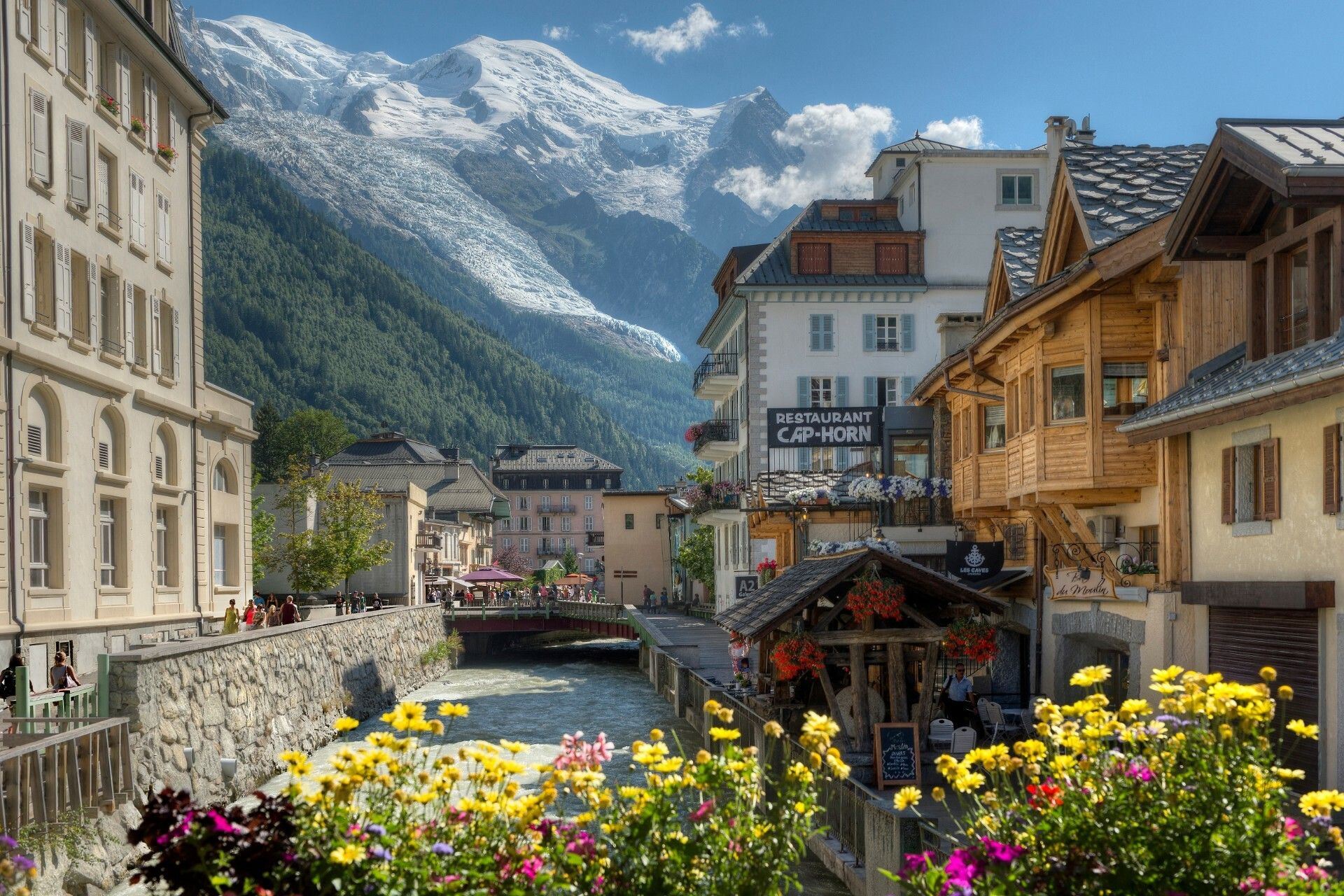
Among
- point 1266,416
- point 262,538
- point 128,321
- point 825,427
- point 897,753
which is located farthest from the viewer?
point 262,538

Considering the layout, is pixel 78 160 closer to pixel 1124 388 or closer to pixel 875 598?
pixel 875 598

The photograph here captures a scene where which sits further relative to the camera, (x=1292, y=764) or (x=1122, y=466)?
(x=1122, y=466)

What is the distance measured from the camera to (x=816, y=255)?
5106cm

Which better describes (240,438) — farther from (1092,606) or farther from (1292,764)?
(1292,764)

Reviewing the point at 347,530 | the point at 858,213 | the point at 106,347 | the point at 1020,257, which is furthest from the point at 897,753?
the point at 347,530

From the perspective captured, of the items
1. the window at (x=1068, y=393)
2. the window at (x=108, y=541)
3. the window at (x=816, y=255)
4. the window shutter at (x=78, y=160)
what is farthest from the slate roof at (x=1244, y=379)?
the window at (x=816, y=255)

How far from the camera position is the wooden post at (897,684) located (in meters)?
19.2

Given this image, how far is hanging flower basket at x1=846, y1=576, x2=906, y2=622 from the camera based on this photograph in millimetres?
18453

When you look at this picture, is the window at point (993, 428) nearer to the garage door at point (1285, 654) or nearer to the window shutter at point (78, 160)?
the garage door at point (1285, 654)

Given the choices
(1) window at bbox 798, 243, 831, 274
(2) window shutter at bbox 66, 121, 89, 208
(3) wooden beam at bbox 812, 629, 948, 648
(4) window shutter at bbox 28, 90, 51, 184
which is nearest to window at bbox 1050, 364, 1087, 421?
(3) wooden beam at bbox 812, 629, 948, 648

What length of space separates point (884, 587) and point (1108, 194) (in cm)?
693

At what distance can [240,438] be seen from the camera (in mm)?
38750

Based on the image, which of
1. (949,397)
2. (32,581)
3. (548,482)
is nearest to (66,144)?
(32,581)

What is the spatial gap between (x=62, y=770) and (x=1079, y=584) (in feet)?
47.4
